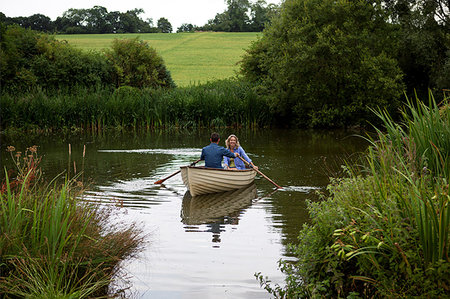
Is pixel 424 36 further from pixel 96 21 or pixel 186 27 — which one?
pixel 186 27

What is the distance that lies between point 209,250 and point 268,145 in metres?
15.8

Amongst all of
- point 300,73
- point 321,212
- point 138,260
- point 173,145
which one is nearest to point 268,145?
point 173,145

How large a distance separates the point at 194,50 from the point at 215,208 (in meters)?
58.6

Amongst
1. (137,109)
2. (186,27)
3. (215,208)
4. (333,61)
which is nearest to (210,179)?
(215,208)

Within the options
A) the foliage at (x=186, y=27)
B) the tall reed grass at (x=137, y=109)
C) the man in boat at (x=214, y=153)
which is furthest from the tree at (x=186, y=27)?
the man in boat at (x=214, y=153)

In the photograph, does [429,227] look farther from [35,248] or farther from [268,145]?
[268,145]

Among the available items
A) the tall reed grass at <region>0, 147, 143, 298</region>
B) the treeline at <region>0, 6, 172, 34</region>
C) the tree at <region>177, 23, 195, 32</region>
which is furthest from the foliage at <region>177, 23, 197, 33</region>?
the tall reed grass at <region>0, 147, 143, 298</region>

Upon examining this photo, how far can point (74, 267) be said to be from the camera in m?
5.84

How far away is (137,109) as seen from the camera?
30984 mm

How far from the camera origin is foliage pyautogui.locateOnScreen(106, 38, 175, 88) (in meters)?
39.4

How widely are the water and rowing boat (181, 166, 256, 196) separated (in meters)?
0.27

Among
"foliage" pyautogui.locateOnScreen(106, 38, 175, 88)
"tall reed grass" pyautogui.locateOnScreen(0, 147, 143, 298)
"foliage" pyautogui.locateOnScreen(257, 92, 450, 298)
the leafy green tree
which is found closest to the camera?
"foliage" pyautogui.locateOnScreen(257, 92, 450, 298)

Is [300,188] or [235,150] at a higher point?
[235,150]

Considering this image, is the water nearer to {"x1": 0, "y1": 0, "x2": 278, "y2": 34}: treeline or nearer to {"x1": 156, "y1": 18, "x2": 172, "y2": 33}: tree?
{"x1": 0, "y1": 0, "x2": 278, "y2": 34}: treeline
